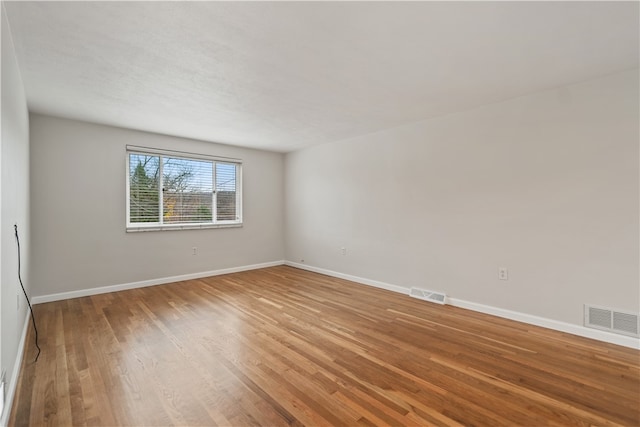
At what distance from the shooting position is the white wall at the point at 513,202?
2.51m

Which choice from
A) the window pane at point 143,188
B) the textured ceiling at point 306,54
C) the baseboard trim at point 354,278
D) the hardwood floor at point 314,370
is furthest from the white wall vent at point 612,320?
the window pane at point 143,188

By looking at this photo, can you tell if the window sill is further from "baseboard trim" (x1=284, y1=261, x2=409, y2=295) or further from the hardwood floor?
"baseboard trim" (x1=284, y1=261, x2=409, y2=295)

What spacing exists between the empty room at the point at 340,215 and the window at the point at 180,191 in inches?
1.7

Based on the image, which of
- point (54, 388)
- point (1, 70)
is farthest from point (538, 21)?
point (54, 388)

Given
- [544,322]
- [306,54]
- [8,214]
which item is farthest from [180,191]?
[544,322]

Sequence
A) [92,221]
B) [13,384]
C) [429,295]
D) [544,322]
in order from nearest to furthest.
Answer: [13,384]
[544,322]
[429,295]
[92,221]

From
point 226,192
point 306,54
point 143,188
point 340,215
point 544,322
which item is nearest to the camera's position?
point 306,54

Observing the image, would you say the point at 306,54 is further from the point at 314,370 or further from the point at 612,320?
the point at 612,320

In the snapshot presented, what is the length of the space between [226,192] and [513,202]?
439 centimetres

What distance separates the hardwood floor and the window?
5.21 feet

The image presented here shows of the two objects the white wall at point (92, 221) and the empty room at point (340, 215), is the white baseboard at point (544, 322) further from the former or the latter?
the white wall at point (92, 221)

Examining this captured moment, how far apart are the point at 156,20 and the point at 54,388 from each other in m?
2.40

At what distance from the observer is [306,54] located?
2170 mm

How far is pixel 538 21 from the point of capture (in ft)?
5.88
